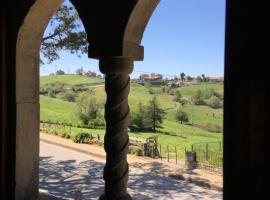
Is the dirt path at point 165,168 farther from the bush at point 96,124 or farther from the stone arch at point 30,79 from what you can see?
the stone arch at point 30,79

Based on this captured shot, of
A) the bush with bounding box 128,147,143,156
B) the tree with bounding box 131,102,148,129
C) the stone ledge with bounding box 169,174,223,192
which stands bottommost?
the stone ledge with bounding box 169,174,223,192

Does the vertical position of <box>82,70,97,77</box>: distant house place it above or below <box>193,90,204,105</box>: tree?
above

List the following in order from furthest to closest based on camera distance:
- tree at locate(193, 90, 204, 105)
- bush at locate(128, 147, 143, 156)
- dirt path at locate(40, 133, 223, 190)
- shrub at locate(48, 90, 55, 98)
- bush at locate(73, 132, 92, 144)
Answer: shrub at locate(48, 90, 55, 98)
tree at locate(193, 90, 204, 105)
bush at locate(73, 132, 92, 144)
bush at locate(128, 147, 143, 156)
dirt path at locate(40, 133, 223, 190)

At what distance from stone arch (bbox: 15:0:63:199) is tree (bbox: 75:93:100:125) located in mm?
26628

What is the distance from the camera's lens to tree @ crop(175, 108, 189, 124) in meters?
35.9

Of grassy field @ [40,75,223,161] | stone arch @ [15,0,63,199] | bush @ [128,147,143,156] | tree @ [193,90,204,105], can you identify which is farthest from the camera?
tree @ [193,90,204,105]

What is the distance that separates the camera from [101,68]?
204cm

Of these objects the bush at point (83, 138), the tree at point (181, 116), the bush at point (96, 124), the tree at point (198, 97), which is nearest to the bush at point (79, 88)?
the tree at point (181, 116)

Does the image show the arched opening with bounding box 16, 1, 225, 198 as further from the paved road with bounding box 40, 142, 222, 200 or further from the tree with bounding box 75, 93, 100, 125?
the tree with bounding box 75, 93, 100, 125

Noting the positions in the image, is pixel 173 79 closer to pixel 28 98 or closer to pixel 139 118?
pixel 139 118

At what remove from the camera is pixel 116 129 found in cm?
198

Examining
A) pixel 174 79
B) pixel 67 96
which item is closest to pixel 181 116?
pixel 174 79

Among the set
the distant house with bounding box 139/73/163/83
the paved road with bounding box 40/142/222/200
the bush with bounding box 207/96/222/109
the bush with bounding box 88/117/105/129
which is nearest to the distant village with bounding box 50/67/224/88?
the distant house with bounding box 139/73/163/83

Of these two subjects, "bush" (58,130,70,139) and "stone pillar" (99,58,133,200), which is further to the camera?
"bush" (58,130,70,139)
